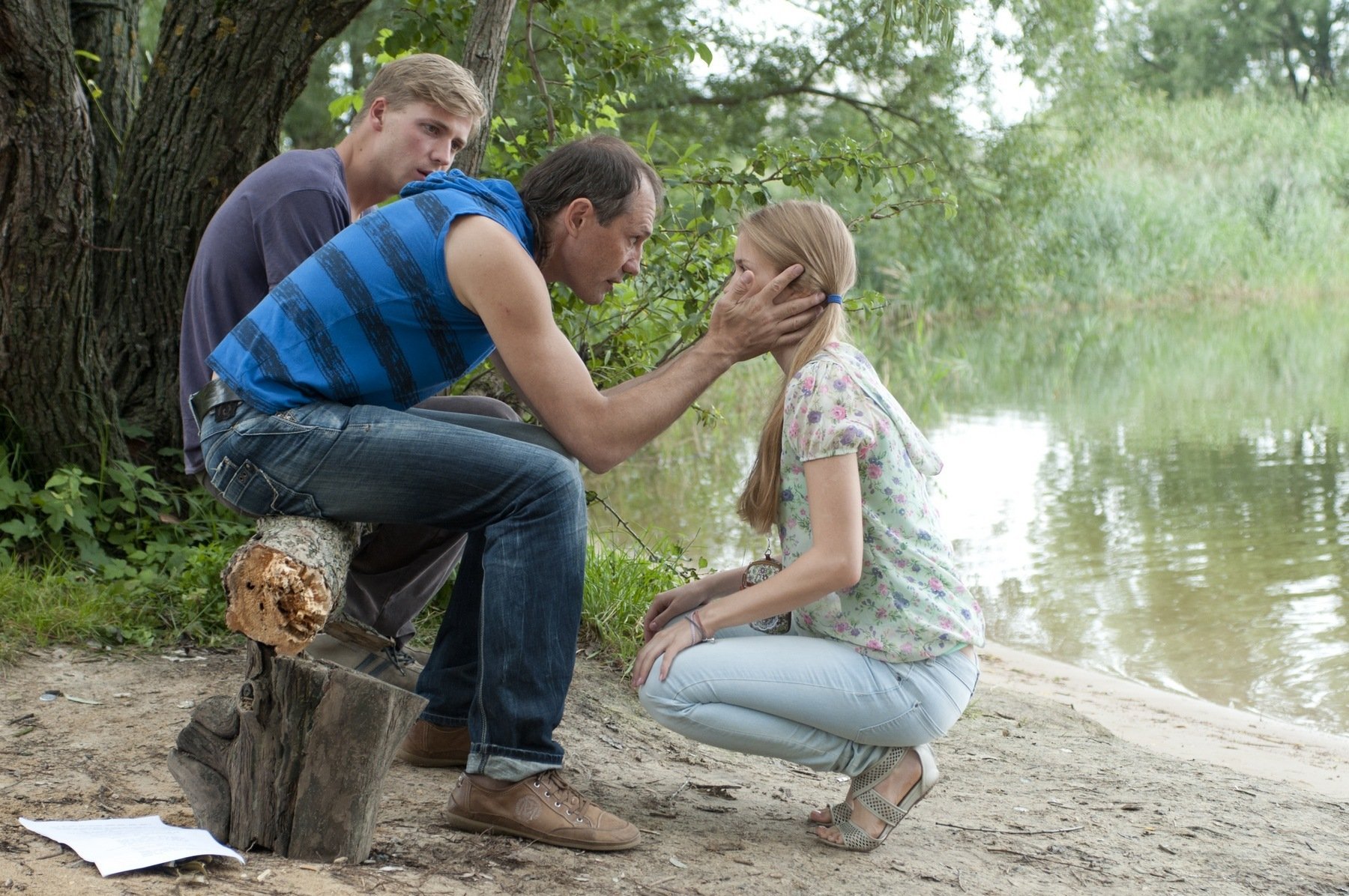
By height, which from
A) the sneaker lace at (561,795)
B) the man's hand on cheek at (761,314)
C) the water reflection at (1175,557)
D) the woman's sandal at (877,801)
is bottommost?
the water reflection at (1175,557)

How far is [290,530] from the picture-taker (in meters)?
2.60

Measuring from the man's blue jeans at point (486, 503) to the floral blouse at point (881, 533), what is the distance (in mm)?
493

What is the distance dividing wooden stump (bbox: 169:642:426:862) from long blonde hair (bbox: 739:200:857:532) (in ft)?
2.95

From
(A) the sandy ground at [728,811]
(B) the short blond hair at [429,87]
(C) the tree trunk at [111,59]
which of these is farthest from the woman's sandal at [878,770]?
(C) the tree trunk at [111,59]

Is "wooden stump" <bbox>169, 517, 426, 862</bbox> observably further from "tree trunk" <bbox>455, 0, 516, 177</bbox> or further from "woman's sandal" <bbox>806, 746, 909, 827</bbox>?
"tree trunk" <bbox>455, 0, 516, 177</bbox>

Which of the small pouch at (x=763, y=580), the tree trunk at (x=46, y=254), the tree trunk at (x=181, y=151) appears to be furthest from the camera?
the tree trunk at (x=181, y=151)

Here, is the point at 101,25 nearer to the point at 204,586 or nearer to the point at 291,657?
the point at 204,586

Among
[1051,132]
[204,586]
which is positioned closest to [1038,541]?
[204,586]

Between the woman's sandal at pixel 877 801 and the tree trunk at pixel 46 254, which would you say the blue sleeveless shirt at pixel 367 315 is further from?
the tree trunk at pixel 46 254

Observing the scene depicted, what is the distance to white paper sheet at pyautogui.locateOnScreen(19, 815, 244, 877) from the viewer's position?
2.30 meters

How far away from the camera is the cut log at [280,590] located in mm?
2443

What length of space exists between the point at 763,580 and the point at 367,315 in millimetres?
1051

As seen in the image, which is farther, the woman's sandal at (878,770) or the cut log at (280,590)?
Result: the woman's sandal at (878,770)

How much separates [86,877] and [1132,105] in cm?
1412
